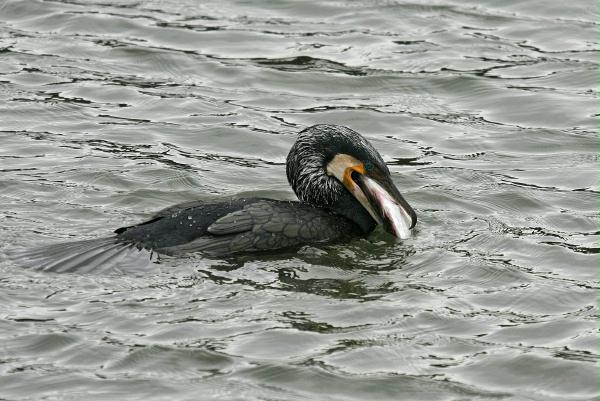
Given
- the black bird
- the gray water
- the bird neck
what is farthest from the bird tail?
the bird neck

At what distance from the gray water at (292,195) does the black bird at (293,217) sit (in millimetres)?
152

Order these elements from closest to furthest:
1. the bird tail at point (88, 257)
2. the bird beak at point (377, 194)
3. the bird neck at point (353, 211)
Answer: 1. the bird tail at point (88, 257)
2. the bird beak at point (377, 194)
3. the bird neck at point (353, 211)

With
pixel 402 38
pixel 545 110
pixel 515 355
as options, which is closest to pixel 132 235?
pixel 515 355

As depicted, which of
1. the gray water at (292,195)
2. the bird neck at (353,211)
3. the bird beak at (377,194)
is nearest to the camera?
the gray water at (292,195)

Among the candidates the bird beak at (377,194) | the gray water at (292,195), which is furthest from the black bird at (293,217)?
the gray water at (292,195)

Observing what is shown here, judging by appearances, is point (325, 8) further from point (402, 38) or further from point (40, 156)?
point (40, 156)

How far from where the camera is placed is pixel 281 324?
294 inches

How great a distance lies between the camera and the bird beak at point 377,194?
29.7 feet

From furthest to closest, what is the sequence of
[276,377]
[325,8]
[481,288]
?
[325,8]
[481,288]
[276,377]

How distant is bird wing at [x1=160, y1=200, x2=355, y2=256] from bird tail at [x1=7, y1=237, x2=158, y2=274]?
8.0 inches

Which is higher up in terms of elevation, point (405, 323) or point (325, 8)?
point (325, 8)

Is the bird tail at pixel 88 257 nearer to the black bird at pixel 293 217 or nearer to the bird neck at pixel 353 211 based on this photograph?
the black bird at pixel 293 217

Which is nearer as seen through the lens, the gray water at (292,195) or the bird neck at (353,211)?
the gray water at (292,195)

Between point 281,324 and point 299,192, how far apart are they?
6.56 feet
